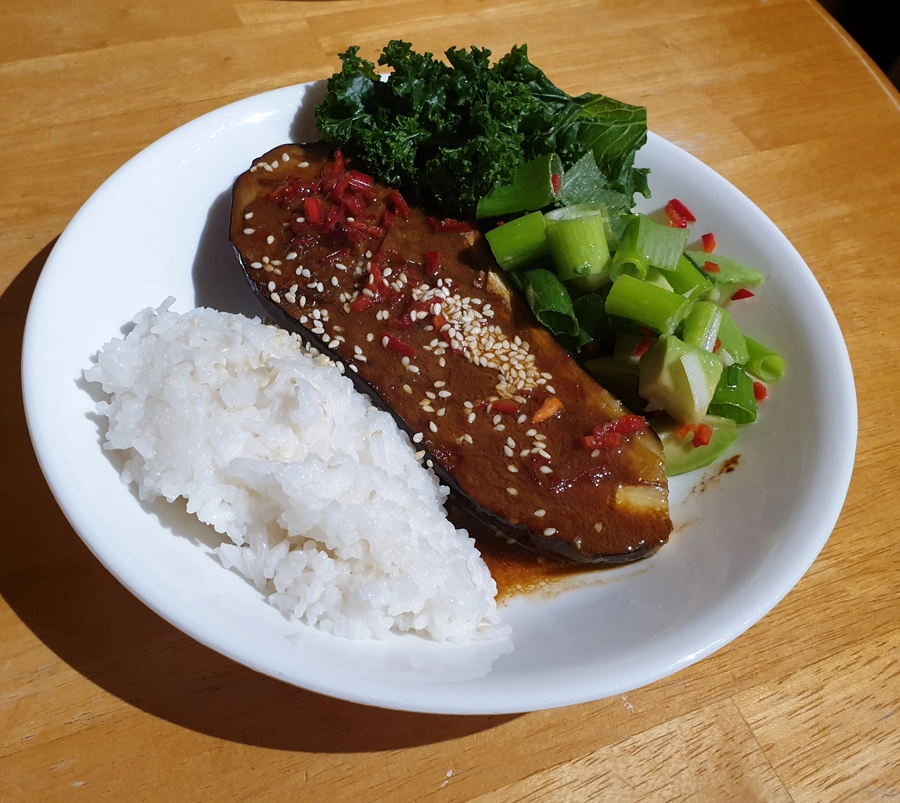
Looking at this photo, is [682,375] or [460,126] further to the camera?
[460,126]

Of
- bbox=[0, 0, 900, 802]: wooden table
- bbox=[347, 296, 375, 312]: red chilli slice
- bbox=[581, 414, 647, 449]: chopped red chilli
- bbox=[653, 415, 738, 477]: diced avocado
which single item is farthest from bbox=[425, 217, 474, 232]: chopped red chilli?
bbox=[0, 0, 900, 802]: wooden table

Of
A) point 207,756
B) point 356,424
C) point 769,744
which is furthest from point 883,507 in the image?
point 207,756

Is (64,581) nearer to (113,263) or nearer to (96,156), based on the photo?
(113,263)

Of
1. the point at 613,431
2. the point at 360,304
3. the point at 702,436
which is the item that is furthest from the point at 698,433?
the point at 360,304

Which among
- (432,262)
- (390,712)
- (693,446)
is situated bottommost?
(390,712)

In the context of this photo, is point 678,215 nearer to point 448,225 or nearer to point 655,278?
point 655,278

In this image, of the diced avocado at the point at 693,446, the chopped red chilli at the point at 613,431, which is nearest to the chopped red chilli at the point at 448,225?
the chopped red chilli at the point at 613,431
